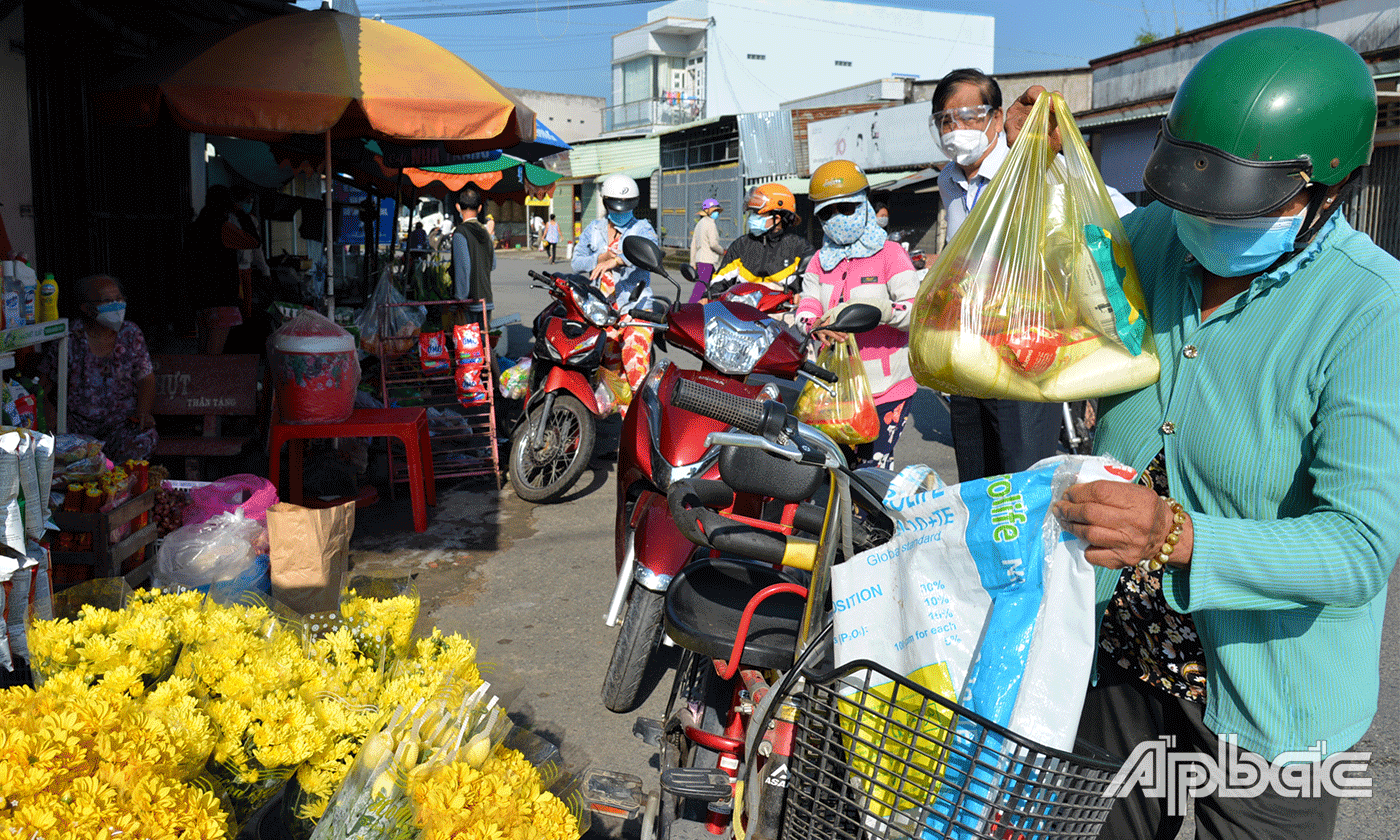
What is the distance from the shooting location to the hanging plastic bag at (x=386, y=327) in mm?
6500

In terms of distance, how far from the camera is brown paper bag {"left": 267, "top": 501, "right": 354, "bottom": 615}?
3.75 m

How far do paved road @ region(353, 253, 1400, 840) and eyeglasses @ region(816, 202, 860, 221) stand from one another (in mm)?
2068

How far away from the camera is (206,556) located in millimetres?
3961

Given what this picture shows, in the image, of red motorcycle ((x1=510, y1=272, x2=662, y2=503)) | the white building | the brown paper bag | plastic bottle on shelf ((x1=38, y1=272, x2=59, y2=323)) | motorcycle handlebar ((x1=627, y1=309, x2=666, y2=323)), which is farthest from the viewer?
the white building

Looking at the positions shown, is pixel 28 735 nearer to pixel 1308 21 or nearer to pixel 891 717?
pixel 891 717

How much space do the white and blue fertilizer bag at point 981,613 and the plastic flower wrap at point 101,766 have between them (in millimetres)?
931

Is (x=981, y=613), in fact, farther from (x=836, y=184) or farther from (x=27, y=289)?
(x=27, y=289)

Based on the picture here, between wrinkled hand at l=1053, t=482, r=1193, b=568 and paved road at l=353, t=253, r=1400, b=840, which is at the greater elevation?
wrinkled hand at l=1053, t=482, r=1193, b=568

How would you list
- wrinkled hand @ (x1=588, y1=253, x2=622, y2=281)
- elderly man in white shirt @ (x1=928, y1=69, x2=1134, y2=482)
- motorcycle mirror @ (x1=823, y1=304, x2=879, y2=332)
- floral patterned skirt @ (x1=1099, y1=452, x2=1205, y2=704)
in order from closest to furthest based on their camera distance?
1. floral patterned skirt @ (x1=1099, y1=452, x2=1205, y2=704)
2. motorcycle mirror @ (x1=823, y1=304, x2=879, y2=332)
3. elderly man in white shirt @ (x1=928, y1=69, x2=1134, y2=482)
4. wrinkled hand @ (x1=588, y1=253, x2=622, y2=281)

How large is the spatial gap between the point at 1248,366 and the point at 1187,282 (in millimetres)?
218

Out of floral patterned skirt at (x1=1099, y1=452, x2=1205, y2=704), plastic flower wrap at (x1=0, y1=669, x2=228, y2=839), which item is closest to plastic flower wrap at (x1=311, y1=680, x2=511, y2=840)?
plastic flower wrap at (x1=0, y1=669, x2=228, y2=839)

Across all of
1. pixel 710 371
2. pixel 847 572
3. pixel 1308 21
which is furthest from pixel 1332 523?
pixel 1308 21

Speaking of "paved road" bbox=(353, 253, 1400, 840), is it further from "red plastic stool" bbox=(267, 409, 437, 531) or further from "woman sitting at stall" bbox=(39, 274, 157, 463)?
"woman sitting at stall" bbox=(39, 274, 157, 463)

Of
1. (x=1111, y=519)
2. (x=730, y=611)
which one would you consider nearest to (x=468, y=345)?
(x=730, y=611)
